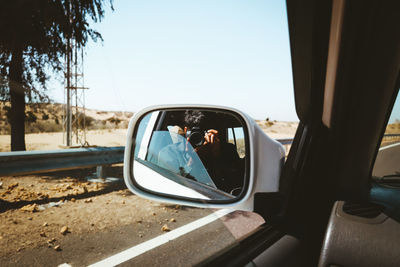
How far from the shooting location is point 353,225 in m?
1.31

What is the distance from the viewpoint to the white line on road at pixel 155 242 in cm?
296

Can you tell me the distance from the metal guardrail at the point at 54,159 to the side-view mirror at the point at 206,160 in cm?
378

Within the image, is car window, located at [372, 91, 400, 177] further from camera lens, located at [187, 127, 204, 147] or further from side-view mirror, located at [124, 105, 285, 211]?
camera lens, located at [187, 127, 204, 147]

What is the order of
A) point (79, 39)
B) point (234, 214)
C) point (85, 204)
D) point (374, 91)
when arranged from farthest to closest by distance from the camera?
point (79, 39) → point (85, 204) → point (234, 214) → point (374, 91)

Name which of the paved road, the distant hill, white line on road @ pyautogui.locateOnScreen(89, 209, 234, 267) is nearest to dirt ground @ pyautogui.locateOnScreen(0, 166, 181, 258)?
the paved road

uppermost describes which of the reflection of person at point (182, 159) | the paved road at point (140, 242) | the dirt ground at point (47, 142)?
the reflection of person at point (182, 159)

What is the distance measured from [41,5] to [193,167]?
998 cm

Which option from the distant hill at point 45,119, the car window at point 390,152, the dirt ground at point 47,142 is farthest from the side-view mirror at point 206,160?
the dirt ground at point 47,142

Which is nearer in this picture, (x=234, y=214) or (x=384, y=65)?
(x=384, y=65)

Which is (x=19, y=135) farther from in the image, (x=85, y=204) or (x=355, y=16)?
(x=355, y=16)

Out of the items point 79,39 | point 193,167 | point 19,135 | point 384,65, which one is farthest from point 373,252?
point 79,39

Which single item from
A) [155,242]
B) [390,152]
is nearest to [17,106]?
[155,242]

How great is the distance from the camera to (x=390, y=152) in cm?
204

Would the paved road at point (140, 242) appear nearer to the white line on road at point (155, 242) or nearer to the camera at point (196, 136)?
the white line on road at point (155, 242)
